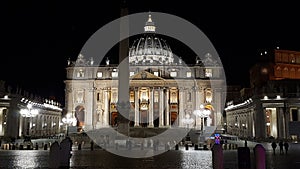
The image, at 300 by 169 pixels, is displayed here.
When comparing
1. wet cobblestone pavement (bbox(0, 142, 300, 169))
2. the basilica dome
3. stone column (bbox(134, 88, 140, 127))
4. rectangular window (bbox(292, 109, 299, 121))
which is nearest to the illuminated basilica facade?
stone column (bbox(134, 88, 140, 127))

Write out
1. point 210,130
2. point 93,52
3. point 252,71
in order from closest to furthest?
point 210,130, point 252,71, point 93,52

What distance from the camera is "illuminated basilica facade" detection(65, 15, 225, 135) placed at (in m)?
81.9

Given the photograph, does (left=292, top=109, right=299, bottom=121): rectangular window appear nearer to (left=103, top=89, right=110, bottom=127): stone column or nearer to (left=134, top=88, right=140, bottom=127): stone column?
(left=134, top=88, right=140, bottom=127): stone column

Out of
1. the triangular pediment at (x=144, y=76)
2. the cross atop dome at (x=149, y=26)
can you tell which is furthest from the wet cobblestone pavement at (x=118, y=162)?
the cross atop dome at (x=149, y=26)

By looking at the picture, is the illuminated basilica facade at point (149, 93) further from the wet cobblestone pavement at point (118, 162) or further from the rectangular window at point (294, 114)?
the wet cobblestone pavement at point (118, 162)

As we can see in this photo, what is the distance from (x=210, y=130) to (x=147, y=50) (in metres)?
59.8

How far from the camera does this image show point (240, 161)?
50.8 feet

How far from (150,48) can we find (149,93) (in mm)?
25583

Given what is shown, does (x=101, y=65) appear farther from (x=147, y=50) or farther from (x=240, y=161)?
(x=240, y=161)

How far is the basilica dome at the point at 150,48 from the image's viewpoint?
339 feet

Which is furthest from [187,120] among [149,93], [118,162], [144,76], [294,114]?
[118,162]

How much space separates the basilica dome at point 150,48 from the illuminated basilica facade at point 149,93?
1696cm

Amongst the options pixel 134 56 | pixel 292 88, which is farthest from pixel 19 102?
pixel 134 56

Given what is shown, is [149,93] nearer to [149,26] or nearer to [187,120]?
[187,120]
